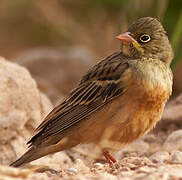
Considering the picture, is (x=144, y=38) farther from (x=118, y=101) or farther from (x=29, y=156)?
(x=29, y=156)

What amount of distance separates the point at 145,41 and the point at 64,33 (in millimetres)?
5624

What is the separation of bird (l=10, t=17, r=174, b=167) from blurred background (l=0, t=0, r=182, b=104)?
2058 millimetres

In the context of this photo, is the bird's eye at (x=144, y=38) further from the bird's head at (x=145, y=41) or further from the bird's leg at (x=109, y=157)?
the bird's leg at (x=109, y=157)

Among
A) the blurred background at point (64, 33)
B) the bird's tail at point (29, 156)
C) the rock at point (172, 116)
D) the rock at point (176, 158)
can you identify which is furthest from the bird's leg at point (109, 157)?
the blurred background at point (64, 33)

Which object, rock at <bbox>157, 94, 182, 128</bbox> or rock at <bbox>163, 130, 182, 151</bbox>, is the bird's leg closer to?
rock at <bbox>163, 130, 182, 151</bbox>

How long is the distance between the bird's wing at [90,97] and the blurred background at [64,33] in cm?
217

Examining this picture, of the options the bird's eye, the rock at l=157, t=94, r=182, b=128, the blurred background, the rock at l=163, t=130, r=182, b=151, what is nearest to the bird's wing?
the bird's eye

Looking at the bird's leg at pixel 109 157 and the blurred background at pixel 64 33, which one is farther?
the blurred background at pixel 64 33

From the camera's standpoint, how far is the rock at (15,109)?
239 inches

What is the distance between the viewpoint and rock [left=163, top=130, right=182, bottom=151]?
6058mm

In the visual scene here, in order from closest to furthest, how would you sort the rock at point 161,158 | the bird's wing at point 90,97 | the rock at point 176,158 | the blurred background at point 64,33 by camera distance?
the rock at point 176,158 → the rock at point 161,158 → the bird's wing at point 90,97 → the blurred background at point 64,33

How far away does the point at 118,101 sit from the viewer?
5527 millimetres

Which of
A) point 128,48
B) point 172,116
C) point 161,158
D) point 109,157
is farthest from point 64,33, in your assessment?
point 161,158

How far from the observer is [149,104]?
5.41m
